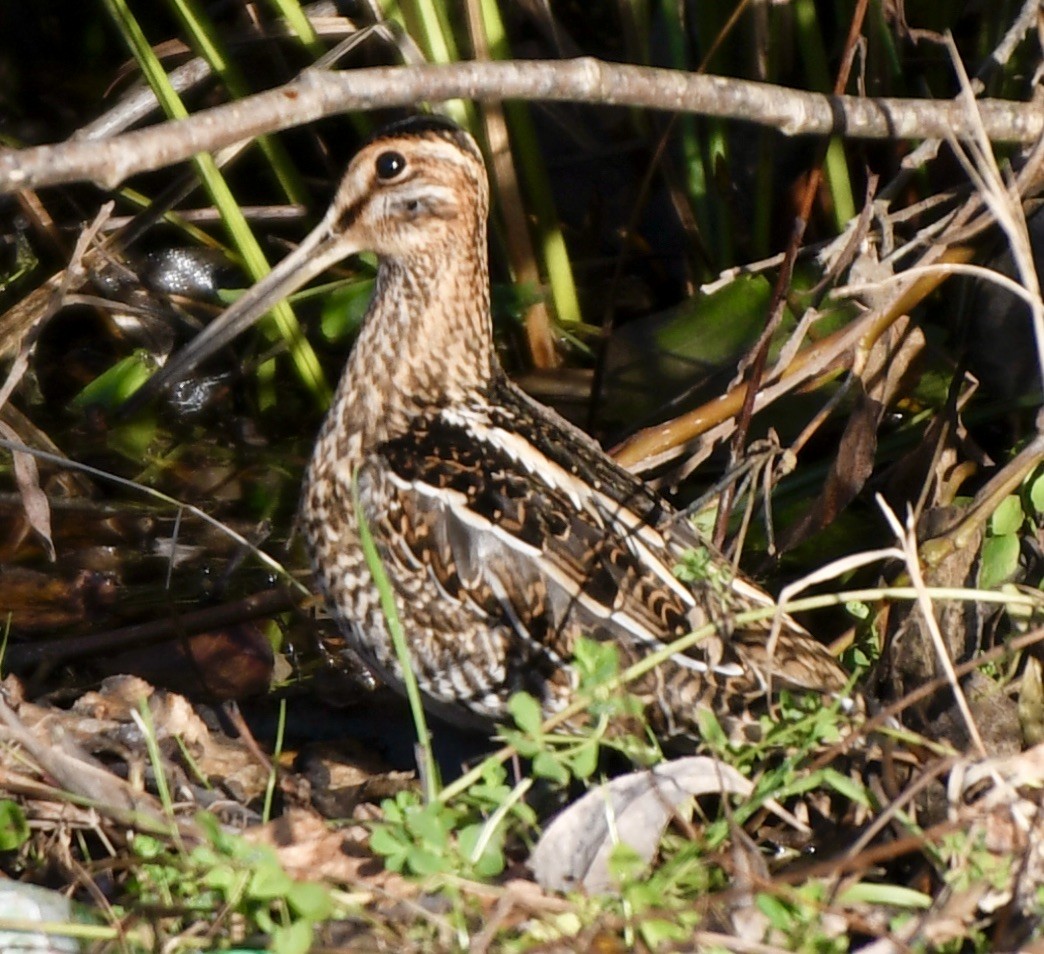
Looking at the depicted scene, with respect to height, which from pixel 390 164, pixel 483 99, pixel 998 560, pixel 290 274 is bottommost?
pixel 998 560

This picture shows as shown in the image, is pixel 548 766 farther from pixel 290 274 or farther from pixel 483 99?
pixel 290 274

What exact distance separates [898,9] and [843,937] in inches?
74.5

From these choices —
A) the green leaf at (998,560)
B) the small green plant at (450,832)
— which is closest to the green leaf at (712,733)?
the small green plant at (450,832)

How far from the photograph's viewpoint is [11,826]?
237 cm

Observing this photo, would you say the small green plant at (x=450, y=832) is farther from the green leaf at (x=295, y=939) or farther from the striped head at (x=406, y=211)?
the striped head at (x=406, y=211)

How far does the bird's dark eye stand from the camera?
9.09ft

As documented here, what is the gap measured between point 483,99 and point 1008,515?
1.08 meters

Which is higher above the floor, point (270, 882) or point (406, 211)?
point (406, 211)

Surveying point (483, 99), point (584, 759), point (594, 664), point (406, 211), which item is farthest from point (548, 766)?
point (406, 211)

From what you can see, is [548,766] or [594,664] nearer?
[548,766]

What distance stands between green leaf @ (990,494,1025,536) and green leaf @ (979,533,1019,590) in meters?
0.02

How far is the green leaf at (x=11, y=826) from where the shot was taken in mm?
2360

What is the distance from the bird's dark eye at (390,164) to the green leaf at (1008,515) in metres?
1.08

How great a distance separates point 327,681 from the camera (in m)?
3.14
